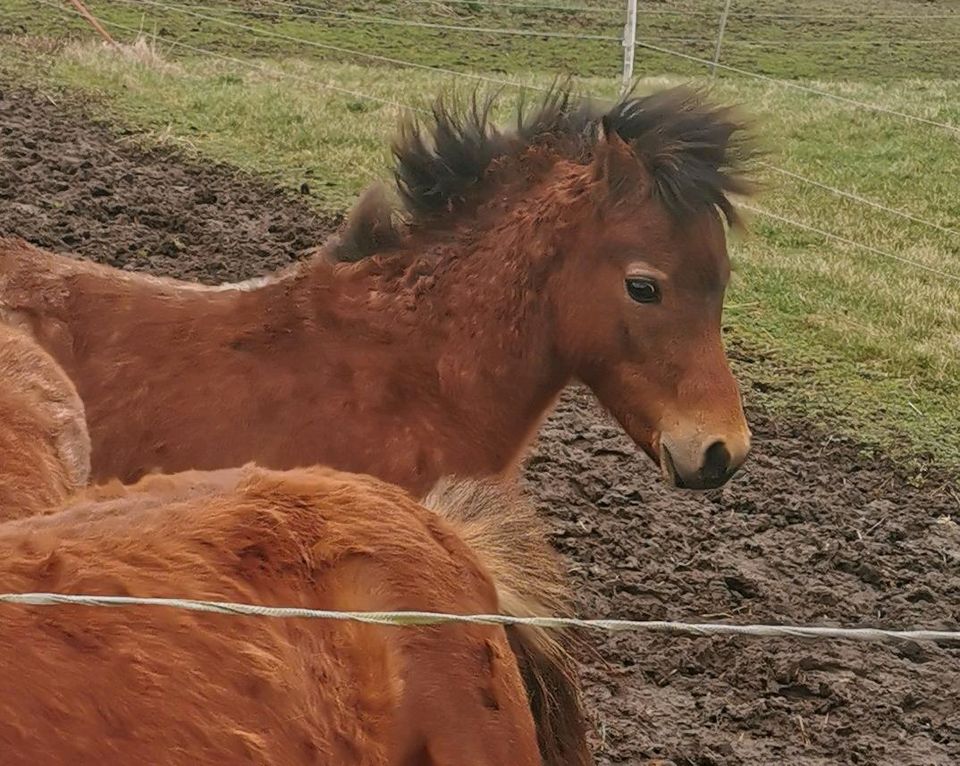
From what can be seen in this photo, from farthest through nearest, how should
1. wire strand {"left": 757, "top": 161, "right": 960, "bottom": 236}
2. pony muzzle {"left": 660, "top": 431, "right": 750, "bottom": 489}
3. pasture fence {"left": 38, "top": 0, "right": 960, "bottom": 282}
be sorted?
wire strand {"left": 757, "top": 161, "right": 960, "bottom": 236} < pasture fence {"left": 38, "top": 0, "right": 960, "bottom": 282} < pony muzzle {"left": 660, "top": 431, "right": 750, "bottom": 489}

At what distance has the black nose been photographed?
12.3ft

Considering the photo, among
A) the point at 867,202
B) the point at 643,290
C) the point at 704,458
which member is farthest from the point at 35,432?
the point at 867,202

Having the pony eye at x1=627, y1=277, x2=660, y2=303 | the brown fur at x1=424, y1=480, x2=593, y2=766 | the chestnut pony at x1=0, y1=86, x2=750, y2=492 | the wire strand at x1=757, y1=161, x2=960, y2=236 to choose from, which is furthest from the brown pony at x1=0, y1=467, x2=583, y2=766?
the wire strand at x1=757, y1=161, x2=960, y2=236

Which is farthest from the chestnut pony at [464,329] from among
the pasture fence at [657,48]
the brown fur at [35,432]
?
the pasture fence at [657,48]

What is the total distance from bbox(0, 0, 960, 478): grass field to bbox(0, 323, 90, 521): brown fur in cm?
250

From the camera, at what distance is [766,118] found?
5.20m

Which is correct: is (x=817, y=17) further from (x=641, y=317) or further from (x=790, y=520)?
(x=641, y=317)

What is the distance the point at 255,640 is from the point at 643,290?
7.15 feet

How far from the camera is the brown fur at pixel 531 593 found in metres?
2.50

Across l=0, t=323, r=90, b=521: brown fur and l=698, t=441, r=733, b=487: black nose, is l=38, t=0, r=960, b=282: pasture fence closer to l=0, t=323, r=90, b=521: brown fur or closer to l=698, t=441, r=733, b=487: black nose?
l=698, t=441, r=733, b=487: black nose

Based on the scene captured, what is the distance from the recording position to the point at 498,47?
1933 centimetres

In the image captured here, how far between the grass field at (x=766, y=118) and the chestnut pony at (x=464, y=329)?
665 mm

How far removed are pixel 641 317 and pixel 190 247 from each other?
474 centimetres

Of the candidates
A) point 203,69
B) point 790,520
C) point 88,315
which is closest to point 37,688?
point 88,315
